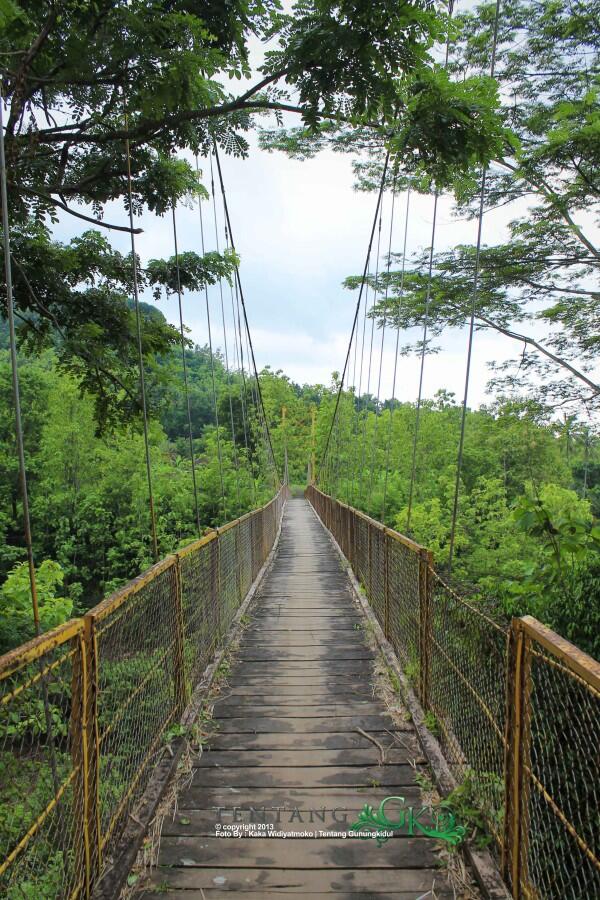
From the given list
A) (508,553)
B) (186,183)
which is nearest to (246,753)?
(186,183)

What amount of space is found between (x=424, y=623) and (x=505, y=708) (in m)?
1.02

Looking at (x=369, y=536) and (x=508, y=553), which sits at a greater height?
(x=369, y=536)

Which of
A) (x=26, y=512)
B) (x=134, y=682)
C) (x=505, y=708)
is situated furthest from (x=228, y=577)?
(x=505, y=708)

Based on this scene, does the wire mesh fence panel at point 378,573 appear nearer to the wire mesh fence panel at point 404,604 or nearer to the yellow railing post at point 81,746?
the wire mesh fence panel at point 404,604

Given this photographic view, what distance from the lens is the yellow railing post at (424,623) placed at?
8.20 ft

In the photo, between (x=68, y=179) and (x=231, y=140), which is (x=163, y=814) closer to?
(x=231, y=140)

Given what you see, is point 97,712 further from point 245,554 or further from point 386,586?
point 245,554

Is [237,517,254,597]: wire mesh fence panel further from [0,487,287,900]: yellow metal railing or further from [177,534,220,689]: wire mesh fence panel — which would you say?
[0,487,287,900]: yellow metal railing

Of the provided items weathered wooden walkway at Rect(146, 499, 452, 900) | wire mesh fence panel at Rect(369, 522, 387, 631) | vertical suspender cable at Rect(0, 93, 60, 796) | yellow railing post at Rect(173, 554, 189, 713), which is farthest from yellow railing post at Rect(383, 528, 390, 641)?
vertical suspender cable at Rect(0, 93, 60, 796)

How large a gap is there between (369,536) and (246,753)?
2508 mm

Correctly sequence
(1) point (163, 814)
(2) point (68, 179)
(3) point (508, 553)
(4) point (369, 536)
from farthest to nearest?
(3) point (508, 553) < (4) point (369, 536) < (2) point (68, 179) < (1) point (163, 814)

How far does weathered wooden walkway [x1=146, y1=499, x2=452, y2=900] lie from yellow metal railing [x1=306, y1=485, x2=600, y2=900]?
0.77 feet

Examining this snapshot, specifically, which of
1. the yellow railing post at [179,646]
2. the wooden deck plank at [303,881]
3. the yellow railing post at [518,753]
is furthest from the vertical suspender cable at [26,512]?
the yellow railing post at [518,753]

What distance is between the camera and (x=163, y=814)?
1.90 metres
